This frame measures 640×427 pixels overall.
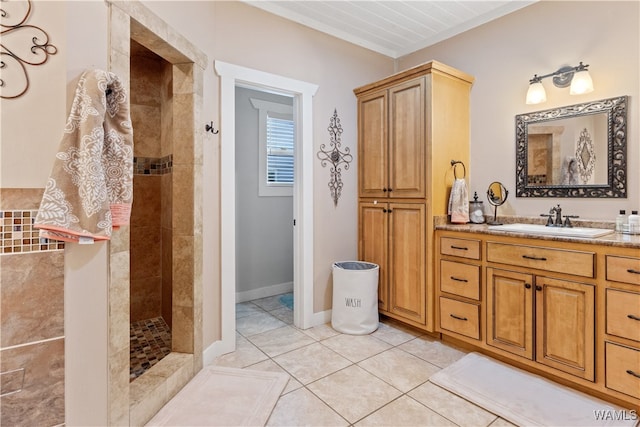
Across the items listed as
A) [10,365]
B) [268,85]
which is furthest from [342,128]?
[10,365]

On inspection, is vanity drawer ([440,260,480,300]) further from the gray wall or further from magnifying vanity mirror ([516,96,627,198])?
the gray wall

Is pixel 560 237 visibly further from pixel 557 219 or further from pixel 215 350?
pixel 215 350

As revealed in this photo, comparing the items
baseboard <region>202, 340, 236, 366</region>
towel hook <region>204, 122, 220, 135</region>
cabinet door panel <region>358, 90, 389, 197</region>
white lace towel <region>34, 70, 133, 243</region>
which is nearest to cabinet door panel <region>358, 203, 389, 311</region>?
cabinet door panel <region>358, 90, 389, 197</region>

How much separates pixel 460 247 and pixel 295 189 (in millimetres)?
1422

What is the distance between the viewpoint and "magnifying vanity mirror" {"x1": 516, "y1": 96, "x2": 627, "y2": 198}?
2162 mm

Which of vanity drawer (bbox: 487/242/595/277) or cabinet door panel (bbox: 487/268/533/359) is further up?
vanity drawer (bbox: 487/242/595/277)

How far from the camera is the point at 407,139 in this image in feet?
9.05

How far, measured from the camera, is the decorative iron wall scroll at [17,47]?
1.16 meters

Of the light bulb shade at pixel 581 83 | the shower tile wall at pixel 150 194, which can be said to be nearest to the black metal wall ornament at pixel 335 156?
the shower tile wall at pixel 150 194

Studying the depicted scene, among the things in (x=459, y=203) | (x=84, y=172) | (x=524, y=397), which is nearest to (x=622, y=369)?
(x=524, y=397)

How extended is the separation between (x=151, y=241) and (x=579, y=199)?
11.3 ft

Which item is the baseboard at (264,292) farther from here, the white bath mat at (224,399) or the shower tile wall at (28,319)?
the shower tile wall at (28,319)

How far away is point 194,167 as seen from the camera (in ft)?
7.04

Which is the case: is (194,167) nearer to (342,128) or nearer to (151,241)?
(151,241)
